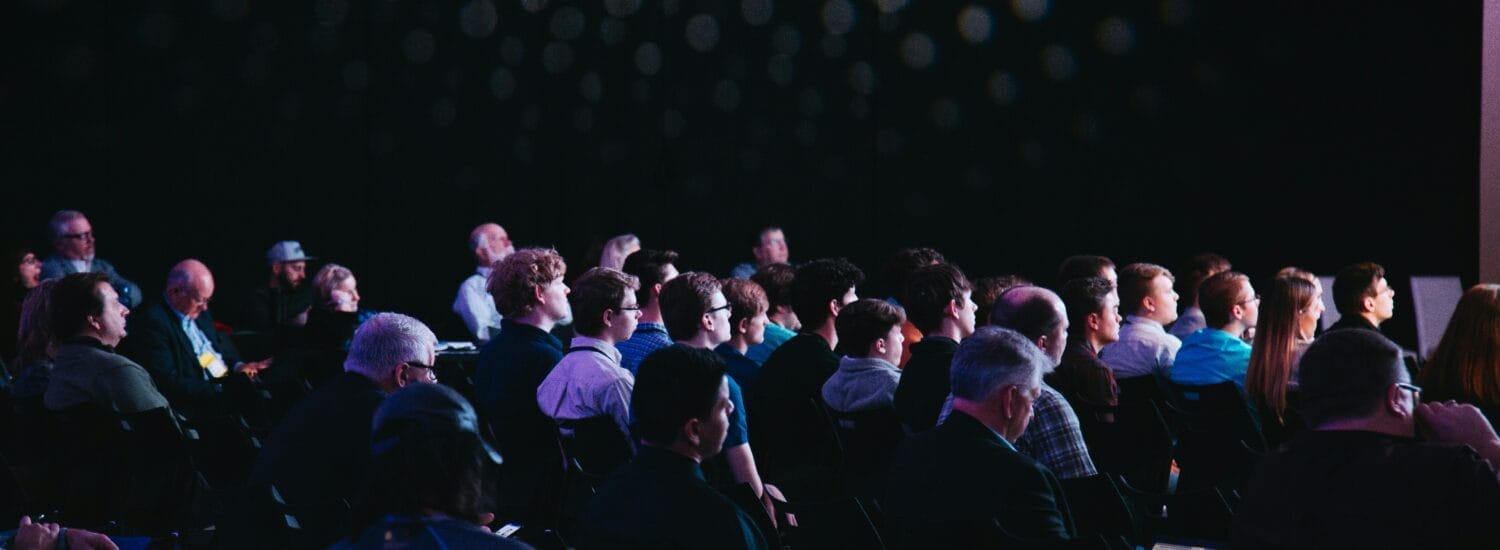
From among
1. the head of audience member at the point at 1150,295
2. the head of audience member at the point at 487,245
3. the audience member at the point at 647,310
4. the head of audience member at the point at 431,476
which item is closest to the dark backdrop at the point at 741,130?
the head of audience member at the point at 487,245

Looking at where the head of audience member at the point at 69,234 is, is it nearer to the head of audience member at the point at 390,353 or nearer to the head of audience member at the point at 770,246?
the head of audience member at the point at 770,246

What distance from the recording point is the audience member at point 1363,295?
588cm

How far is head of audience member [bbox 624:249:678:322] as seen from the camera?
531cm

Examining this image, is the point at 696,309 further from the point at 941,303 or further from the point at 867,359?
the point at 941,303

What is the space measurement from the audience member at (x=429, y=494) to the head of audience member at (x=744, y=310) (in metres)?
2.98

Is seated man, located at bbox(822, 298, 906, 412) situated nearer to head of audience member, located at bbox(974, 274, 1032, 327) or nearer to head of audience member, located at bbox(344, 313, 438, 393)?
head of audience member, located at bbox(344, 313, 438, 393)

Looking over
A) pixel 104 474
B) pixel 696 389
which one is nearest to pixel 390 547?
pixel 696 389

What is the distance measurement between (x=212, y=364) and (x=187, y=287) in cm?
51

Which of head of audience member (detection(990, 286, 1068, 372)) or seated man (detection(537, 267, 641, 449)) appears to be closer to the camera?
seated man (detection(537, 267, 641, 449))

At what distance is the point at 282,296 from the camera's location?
9117 millimetres

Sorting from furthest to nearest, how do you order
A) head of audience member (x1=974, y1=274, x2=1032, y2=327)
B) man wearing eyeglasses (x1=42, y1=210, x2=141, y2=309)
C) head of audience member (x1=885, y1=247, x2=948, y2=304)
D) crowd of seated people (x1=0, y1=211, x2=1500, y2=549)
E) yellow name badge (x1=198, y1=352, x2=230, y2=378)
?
1. man wearing eyeglasses (x1=42, y1=210, x2=141, y2=309)
2. yellow name badge (x1=198, y1=352, x2=230, y2=378)
3. head of audience member (x1=885, y1=247, x2=948, y2=304)
4. head of audience member (x1=974, y1=274, x2=1032, y2=327)
5. crowd of seated people (x1=0, y1=211, x2=1500, y2=549)

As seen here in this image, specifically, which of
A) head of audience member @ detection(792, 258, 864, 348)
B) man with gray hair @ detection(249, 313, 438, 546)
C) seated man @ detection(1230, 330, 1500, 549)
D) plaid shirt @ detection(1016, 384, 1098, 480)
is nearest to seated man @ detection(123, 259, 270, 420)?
head of audience member @ detection(792, 258, 864, 348)

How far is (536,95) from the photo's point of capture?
34.9 feet

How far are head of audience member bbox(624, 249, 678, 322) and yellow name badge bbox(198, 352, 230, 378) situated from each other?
238 centimetres
